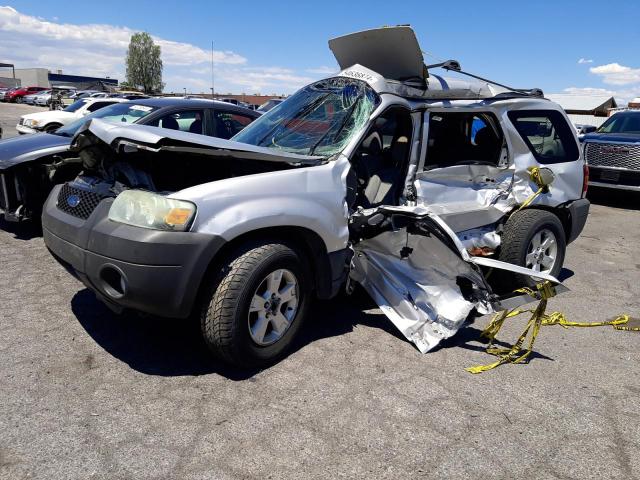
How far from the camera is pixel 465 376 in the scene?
10.9ft

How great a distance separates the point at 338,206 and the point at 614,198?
10589mm

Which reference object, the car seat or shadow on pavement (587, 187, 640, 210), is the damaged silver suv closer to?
the car seat

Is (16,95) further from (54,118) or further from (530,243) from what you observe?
(530,243)

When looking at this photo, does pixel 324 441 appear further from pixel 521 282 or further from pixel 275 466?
pixel 521 282

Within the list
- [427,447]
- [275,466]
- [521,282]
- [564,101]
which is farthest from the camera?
[564,101]


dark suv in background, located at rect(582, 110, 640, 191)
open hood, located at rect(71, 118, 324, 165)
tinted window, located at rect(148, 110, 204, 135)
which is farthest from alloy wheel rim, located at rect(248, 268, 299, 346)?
dark suv in background, located at rect(582, 110, 640, 191)

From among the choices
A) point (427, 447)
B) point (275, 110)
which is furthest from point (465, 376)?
point (275, 110)

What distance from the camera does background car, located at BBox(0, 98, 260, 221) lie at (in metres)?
5.46

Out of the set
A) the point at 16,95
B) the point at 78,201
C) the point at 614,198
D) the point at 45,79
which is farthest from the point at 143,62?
the point at 78,201

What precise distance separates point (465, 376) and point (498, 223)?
1922 millimetres

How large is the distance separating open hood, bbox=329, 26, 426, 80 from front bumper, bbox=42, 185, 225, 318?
7.72ft

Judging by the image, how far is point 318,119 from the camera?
3988 mm

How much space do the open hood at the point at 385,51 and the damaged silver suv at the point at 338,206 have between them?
13 millimetres

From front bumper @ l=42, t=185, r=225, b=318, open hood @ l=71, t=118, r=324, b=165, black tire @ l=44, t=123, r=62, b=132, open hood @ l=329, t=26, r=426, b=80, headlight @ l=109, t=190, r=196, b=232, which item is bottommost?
black tire @ l=44, t=123, r=62, b=132
